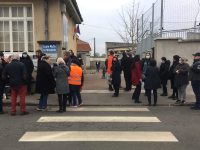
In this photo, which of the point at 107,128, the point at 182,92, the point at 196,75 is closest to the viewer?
the point at 107,128

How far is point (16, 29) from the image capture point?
9953mm

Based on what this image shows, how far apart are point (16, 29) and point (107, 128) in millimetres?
7749

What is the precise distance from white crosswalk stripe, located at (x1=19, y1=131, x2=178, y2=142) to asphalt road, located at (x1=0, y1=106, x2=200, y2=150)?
2cm

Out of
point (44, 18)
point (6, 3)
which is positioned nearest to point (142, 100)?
point (44, 18)

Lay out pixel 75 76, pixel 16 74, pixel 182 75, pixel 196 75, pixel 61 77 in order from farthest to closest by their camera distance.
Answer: pixel 182 75 < pixel 75 76 < pixel 196 75 < pixel 61 77 < pixel 16 74

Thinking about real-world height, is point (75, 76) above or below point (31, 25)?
below

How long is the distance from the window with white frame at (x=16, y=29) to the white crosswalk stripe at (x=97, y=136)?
21.7ft

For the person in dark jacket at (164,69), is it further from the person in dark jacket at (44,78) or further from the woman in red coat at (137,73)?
the person in dark jacket at (44,78)

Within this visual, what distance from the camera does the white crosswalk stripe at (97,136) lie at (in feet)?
13.6

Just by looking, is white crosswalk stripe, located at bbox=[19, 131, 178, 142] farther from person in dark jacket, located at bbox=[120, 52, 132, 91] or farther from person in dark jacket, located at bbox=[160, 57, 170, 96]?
person in dark jacket, located at bbox=[120, 52, 132, 91]

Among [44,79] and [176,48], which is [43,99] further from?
[176,48]

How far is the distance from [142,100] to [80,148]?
475 cm

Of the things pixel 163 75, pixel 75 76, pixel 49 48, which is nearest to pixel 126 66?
pixel 163 75

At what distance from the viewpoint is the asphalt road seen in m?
3.83
